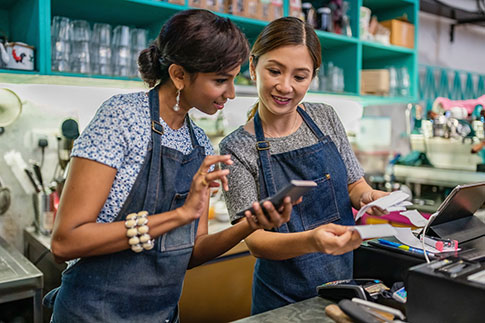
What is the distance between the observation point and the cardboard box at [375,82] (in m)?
3.35

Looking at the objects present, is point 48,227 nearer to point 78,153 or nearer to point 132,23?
point 132,23

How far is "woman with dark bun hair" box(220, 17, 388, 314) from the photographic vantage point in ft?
4.90

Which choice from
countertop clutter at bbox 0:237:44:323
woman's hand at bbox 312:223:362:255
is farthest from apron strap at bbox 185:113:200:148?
countertop clutter at bbox 0:237:44:323

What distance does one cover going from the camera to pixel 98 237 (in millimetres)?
1088

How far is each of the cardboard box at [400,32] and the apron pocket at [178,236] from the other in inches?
109

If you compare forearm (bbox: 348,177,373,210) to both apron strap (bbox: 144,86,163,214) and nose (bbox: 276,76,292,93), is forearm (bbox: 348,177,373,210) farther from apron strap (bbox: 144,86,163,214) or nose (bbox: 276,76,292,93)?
apron strap (bbox: 144,86,163,214)

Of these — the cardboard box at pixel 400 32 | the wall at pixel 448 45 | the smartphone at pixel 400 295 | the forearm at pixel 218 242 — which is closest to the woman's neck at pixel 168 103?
the forearm at pixel 218 242

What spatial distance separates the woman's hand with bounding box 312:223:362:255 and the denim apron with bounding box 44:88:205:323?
1.36 ft

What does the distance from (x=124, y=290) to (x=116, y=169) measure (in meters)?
0.33

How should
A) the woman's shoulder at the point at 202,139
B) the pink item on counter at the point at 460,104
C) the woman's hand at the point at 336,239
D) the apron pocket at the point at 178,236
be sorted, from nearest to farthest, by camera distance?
the woman's hand at the point at 336,239 < the apron pocket at the point at 178,236 < the woman's shoulder at the point at 202,139 < the pink item on counter at the point at 460,104

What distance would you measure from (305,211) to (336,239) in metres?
0.53

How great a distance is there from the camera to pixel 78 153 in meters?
1.09

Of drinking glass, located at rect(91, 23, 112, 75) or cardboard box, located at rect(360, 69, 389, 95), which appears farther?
cardboard box, located at rect(360, 69, 389, 95)

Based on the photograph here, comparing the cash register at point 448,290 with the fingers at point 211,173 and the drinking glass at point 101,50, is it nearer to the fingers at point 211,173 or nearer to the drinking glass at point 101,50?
the fingers at point 211,173
